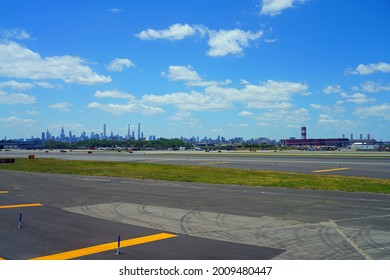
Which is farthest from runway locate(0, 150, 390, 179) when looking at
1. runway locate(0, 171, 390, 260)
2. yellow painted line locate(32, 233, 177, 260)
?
yellow painted line locate(32, 233, 177, 260)

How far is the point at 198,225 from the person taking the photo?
1366 centimetres

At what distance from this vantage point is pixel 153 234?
12.1m

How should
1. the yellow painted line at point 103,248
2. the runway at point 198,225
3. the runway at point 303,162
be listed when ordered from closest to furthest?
the yellow painted line at point 103,248
the runway at point 198,225
the runway at point 303,162

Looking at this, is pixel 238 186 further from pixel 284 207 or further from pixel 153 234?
pixel 153 234

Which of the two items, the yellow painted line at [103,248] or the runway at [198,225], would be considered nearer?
the yellow painted line at [103,248]

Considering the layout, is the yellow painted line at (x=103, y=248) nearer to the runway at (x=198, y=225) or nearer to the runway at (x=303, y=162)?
the runway at (x=198, y=225)

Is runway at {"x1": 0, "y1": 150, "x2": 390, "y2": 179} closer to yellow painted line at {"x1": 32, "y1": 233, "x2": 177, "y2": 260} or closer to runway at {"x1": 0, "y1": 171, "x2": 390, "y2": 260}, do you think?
runway at {"x1": 0, "y1": 171, "x2": 390, "y2": 260}

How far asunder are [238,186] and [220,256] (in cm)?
1808

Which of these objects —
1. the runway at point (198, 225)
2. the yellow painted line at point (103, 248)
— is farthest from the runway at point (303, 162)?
the yellow painted line at point (103, 248)

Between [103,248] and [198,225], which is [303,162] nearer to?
[198,225]

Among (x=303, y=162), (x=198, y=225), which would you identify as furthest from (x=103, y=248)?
(x=303, y=162)

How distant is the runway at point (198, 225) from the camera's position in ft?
32.7

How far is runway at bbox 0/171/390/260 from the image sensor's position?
9.98m
